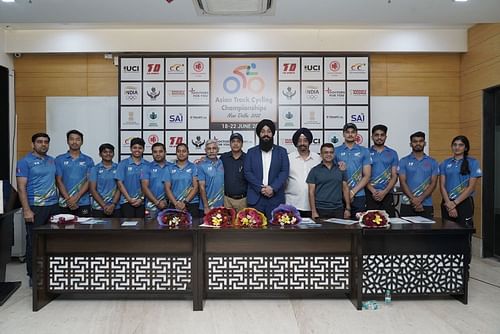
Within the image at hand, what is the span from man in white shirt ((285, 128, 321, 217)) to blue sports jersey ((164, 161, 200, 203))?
1129 mm

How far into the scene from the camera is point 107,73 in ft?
22.1

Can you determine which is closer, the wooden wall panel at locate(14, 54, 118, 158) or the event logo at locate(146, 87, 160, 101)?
the event logo at locate(146, 87, 160, 101)

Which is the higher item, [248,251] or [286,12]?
[286,12]

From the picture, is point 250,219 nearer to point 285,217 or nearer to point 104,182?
point 285,217

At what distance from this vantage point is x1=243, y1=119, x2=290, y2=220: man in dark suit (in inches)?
197

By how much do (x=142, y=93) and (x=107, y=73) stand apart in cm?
68

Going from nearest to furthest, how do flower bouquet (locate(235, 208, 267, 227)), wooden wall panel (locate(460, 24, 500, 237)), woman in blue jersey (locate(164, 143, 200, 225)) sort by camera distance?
flower bouquet (locate(235, 208, 267, 227)) < woman in blue jersey (locate(164, 143, 200, 225)) < wooden wall panel (locate(460, 24, 500, 237))

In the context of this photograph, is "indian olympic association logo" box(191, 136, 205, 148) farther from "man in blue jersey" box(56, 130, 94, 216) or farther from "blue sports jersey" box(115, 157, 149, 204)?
"man in blue jersey" box(56, 130, 94, 216)

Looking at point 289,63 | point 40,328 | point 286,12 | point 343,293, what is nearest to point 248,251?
point 343,293

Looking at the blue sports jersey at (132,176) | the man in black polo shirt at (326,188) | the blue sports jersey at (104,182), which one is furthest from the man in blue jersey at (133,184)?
the man in black polo shirt at (326,188)

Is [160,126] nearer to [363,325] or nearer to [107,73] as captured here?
[107,73]

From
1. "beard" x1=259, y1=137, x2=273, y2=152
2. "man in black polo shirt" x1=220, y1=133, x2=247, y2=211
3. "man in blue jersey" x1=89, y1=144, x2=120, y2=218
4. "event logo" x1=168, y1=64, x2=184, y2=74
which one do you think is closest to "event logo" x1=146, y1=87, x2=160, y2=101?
"event logo" x1=168, y1=64, x2=184, y2=74

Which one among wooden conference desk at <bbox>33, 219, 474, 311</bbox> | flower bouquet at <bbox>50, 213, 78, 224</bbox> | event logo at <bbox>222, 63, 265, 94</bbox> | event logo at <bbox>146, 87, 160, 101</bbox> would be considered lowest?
wooden conference desk at <bbox>33, 219, 474, 311</bbox>

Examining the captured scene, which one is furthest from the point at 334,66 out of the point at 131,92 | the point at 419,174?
the point at 131,92
